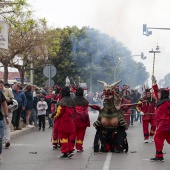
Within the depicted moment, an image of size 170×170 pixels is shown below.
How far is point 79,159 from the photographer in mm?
15164

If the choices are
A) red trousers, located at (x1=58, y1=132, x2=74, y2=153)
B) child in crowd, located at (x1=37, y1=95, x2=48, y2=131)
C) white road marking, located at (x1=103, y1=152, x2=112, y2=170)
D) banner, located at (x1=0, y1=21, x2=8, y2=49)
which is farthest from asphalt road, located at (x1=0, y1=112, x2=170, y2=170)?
child in crowd, located at (x1=37, y1=95, x2=48, y2=131)

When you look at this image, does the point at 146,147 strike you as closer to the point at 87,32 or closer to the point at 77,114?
the point at 77,114

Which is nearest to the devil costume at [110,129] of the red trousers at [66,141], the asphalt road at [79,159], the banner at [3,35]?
the asphalt road at [79,159]

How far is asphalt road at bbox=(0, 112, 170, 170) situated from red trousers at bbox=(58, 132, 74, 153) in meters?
0.26

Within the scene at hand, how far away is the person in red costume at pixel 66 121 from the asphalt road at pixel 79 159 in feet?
1.13

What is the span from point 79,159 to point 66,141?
54 cm

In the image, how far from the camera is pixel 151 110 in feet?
67.2

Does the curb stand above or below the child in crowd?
below

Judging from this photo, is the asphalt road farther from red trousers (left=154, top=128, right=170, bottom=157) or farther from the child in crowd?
the child in crowd

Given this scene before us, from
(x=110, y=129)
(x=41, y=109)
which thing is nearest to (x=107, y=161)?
(x=110, y=129)

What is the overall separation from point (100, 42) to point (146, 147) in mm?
37828

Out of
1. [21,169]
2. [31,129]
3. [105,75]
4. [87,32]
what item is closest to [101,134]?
[21,169]

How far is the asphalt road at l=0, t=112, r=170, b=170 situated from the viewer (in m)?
13.6

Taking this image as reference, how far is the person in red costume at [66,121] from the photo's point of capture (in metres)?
15.4
